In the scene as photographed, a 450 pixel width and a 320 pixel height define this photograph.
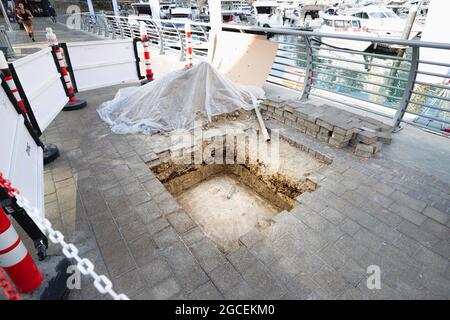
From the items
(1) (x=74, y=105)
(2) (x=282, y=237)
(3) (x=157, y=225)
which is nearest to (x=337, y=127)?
(2) (x=282, y=237)

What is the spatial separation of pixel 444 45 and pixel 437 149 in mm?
1496

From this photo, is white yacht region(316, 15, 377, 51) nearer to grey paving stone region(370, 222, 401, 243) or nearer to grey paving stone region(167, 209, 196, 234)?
grey paving stone region(370, 222, 401, 243)

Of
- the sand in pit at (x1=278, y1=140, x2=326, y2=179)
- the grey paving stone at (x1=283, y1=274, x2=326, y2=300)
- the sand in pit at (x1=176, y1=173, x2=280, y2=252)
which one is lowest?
the sand in pit at (x1=176, y1=173, x2=280, y2=252)

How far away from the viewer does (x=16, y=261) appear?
1.61 metres

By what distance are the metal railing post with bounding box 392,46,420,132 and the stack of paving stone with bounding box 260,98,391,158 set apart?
14.4 inches

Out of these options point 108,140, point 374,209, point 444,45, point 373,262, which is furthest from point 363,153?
point 108,140

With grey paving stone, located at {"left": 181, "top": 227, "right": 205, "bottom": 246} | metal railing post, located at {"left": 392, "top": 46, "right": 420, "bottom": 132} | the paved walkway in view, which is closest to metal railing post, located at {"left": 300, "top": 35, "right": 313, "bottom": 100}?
metal railing post, located at {"left": 392, "top": 46, "right": 420, "bottom": 132}

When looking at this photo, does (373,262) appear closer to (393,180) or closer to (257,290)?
(257,290)

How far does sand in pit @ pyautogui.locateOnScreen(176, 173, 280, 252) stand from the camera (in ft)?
10.6

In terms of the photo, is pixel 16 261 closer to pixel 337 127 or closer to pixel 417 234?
pixel 417 234

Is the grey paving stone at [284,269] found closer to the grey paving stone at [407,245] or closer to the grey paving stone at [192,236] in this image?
the grey paving stone at [192,236]

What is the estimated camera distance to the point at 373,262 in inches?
83.1

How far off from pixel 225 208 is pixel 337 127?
6.65 ft
